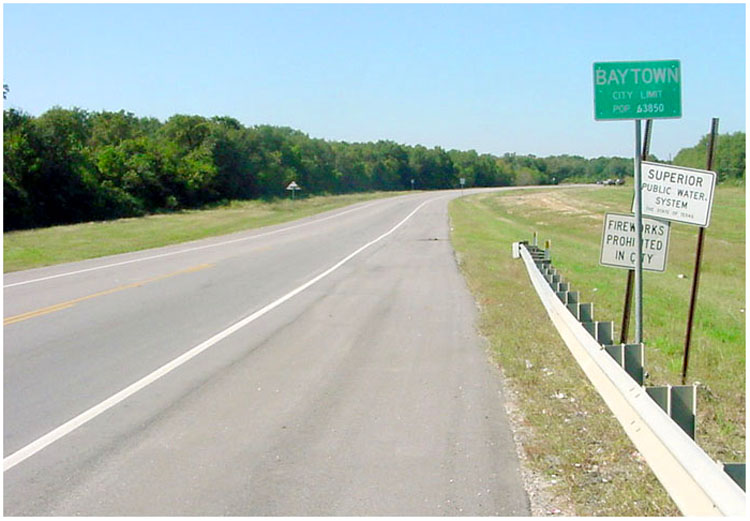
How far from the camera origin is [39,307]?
14.5 metres

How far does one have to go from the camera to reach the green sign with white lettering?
8805mm

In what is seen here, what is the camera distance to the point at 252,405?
7.72 m

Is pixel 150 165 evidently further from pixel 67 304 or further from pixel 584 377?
pixel 584 377

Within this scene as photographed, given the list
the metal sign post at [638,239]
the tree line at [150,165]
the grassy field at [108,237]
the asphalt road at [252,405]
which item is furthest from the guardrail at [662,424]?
the tree line at [150,165]

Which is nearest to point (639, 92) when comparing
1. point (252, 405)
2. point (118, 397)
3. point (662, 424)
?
point (662, 424)

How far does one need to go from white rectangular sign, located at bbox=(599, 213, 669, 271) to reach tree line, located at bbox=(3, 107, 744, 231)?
143 feet

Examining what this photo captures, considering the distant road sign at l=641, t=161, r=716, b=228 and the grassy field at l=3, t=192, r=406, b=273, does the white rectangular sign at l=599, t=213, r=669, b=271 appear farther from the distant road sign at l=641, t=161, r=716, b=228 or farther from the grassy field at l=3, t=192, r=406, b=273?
the grassy field at l=3, t=192, r=406, b=273

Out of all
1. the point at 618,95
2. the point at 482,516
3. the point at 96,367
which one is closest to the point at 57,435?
the point at 96,367

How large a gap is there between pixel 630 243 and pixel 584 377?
72.6 inches

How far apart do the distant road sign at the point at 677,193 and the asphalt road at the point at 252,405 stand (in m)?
2.62

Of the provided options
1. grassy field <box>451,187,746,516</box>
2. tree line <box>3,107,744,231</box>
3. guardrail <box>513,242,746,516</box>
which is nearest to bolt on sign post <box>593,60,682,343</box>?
grassy field <box>451,187,746,516</box>

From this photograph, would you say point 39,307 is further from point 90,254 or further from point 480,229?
point 480,229

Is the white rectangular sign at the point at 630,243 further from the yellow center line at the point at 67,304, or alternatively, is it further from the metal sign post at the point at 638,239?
the yellow center line at the point at 67,304

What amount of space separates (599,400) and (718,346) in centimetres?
539
